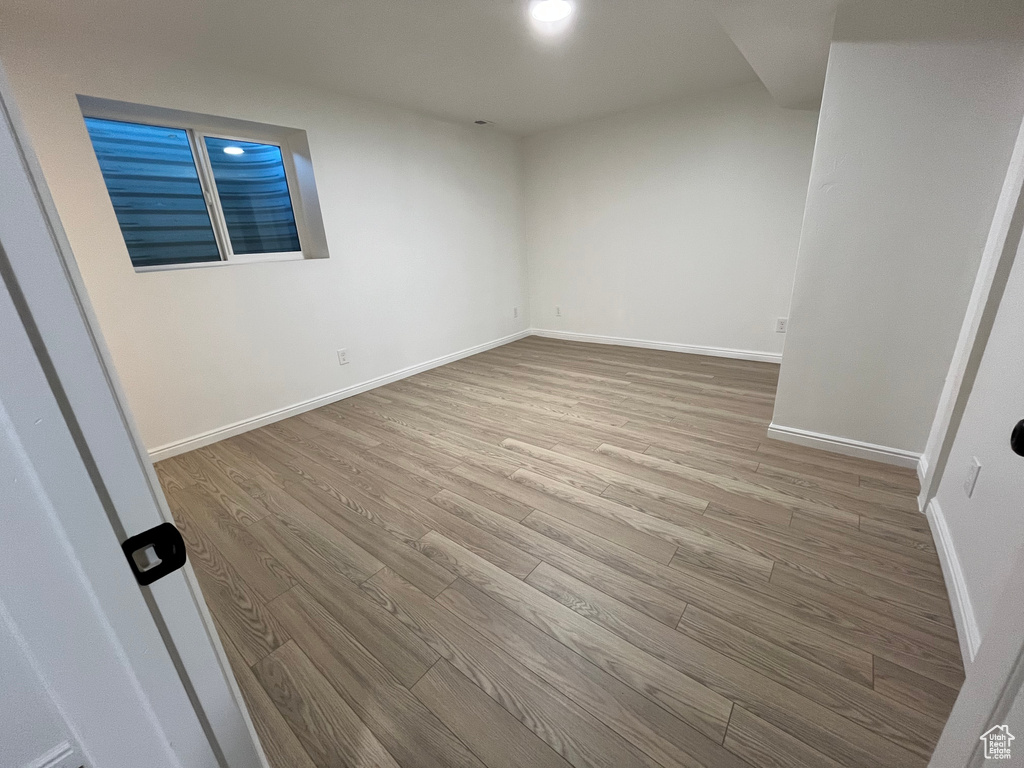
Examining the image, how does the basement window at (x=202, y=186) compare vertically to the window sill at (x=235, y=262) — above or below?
above

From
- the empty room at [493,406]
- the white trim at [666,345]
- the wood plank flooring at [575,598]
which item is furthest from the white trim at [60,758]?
the white trim at [666,345]

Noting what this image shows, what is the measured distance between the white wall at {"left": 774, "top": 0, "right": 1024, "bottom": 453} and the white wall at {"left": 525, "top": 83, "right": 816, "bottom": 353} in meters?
1.67

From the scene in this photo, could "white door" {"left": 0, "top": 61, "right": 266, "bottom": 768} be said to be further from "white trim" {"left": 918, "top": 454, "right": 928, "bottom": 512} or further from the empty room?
"white trim" {"left": 918, "top": 454, "right": 928, "bottom": 512}

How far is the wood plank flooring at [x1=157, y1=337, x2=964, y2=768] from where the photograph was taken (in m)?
1.09

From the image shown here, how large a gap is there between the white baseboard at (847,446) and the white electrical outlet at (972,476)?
751mm

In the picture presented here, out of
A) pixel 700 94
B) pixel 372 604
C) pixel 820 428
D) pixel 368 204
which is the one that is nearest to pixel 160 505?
pixel 372 604

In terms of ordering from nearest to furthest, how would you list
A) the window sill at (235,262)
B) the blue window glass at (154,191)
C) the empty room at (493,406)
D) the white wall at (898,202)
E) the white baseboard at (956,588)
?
the empty room at (493,406), the white baseboard at (956,588), the white wall at (898,202), the blue window glass at (154,191), the window sill at (235,262)

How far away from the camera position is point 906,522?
5.80 feet

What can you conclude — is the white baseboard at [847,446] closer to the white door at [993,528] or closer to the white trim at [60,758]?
the white door at [993,528]

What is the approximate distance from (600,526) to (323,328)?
2.61m

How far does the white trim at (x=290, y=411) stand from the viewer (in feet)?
8.69

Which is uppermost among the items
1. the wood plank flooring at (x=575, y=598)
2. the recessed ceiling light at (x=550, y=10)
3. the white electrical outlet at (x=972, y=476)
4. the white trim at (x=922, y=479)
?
the recessed ceiling light at (x=550, y=10)

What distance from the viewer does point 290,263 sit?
9.87ft

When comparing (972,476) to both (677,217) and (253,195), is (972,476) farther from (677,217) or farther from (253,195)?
(253,195)
